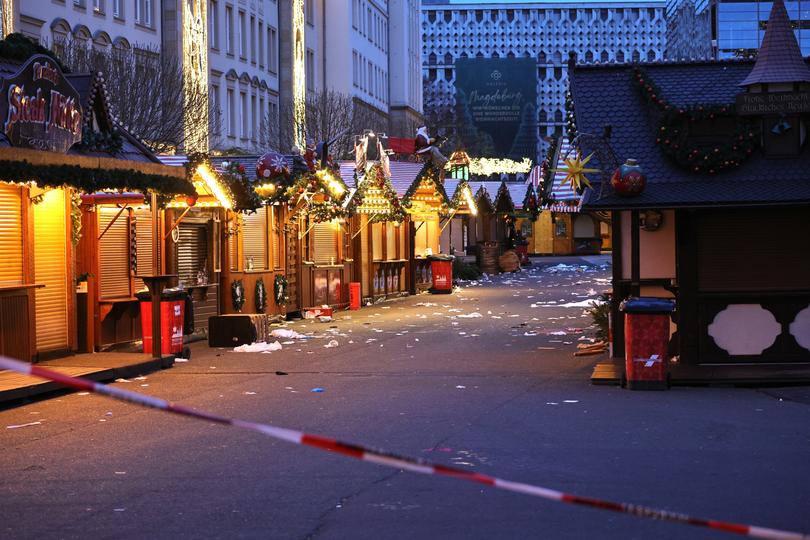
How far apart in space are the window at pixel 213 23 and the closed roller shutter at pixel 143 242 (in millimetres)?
32689

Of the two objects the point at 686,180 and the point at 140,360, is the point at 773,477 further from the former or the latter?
the point at 140,360

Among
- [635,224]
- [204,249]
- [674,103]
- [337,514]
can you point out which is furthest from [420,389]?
[204,249]

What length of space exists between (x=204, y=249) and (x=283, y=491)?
52.5 feet

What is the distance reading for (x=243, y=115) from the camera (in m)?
57.0

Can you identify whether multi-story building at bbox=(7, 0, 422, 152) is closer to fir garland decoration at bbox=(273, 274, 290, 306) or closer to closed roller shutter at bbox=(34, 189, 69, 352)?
fir garland decoration at bbox=(273, 274, 290, 306)

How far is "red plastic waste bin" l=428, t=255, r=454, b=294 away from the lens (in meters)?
40.4

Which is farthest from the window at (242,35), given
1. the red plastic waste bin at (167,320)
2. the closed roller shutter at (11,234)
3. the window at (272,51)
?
the closed roller shutter at (11,234)

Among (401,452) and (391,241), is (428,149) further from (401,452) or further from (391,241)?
(401,452)

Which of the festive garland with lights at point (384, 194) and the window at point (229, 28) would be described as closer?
the festive garland with lights at point (384, 194)

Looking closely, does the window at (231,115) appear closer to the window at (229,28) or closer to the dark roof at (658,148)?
the window at (229,28)

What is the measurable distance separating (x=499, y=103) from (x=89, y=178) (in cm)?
11958

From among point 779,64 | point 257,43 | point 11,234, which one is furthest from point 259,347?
point 257,43

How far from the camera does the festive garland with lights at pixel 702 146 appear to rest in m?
16.1

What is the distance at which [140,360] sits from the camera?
16766 millimetres
